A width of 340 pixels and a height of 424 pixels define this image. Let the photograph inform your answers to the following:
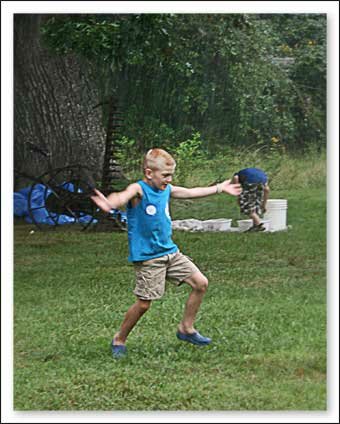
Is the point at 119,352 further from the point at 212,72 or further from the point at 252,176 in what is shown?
the point at 212,72

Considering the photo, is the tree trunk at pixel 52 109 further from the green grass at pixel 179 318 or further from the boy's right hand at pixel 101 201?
the green grass at pixel 179 318

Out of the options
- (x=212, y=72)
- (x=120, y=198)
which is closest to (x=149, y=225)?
(x=120, y=198)

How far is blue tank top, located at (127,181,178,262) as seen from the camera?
5.99m

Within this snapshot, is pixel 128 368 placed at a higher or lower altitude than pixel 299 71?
lower

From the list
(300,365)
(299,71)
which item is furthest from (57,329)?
(299,71)

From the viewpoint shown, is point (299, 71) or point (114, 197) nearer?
point (114, 197)

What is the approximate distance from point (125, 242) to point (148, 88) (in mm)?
835

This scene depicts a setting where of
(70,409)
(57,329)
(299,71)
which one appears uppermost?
(299,71)

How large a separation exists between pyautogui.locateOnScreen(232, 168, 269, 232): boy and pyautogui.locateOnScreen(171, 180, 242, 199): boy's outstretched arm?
0.18 feet

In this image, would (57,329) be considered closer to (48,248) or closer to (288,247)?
(48,248)

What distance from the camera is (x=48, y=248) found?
20.9ft

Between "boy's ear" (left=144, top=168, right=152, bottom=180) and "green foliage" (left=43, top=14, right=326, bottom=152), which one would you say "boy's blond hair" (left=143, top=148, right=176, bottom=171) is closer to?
"boy's ear" (left=144, top=168, right=152, bottom=180)

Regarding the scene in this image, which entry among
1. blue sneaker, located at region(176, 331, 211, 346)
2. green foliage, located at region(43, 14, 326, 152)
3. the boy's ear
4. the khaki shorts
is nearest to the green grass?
blue sneaker, located at region(176, 331, 211, 346)

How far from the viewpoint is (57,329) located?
6277mm
